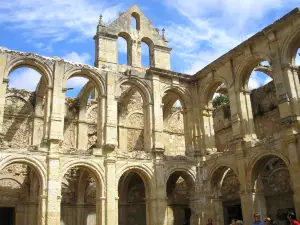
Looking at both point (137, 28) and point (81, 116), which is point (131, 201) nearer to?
point (81, 116)

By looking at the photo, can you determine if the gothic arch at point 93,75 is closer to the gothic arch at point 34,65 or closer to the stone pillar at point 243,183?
the gothic arch at point 34,65

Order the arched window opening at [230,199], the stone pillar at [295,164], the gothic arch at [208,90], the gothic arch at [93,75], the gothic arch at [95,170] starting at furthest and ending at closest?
the arched window opening at [230,199] < the gothic arch at [208,90] < the gothic arch at [93,75] < the gothic arch at [95,170] < the stone pillar at [295,164]

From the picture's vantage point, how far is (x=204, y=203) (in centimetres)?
1784

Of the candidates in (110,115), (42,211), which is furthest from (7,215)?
(110,115)

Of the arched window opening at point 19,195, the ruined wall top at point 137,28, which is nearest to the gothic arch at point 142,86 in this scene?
the ruined wall top at point 137,28

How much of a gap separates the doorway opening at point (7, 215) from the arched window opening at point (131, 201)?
18.0 ft

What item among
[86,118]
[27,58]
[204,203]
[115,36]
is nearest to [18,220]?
[86,118]

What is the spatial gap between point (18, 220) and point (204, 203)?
357 inches

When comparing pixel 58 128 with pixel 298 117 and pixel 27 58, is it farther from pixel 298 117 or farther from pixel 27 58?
pixel 298 117

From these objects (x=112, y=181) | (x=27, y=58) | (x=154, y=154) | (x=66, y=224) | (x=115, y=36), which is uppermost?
(x=115, y=36)

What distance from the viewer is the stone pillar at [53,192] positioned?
14.4 m

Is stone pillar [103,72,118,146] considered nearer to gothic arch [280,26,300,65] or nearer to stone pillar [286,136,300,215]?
stone pillar [286,136,300,215]

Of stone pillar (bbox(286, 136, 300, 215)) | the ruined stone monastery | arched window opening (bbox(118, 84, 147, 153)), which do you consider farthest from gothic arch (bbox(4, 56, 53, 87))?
stone pillar (bbox(286, 136, 300, 215))

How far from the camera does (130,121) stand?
2248 cm
